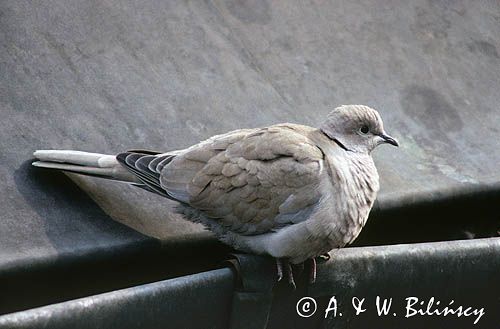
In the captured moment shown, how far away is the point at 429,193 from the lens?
174 inches

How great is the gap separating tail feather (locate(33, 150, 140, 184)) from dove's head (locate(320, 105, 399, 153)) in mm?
746

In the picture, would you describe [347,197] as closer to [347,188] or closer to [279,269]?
[347,188]

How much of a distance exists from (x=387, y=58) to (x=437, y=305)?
1.86 metres

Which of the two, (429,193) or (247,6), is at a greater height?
(247,6)

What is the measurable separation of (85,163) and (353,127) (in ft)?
3.25

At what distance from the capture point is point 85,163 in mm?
3754

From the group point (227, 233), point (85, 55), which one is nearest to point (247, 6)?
point (85, 55)

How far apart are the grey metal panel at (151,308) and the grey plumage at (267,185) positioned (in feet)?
1.31

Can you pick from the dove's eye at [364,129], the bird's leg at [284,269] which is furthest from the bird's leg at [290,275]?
the dove's eye at [364,129]

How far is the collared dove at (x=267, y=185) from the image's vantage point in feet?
11.5

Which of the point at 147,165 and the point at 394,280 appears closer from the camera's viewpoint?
the point at 394,280

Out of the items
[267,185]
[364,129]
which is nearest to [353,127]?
[364,129]

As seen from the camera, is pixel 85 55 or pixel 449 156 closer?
pixel 85 55

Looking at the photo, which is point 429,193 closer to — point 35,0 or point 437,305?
point 437,305
